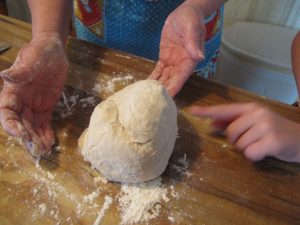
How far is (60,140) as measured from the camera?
831 mm

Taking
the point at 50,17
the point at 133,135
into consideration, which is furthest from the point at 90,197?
the point at 50,17

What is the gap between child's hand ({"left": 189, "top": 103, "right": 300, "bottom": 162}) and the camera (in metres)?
0.72

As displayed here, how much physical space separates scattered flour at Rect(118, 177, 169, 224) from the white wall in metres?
1.46

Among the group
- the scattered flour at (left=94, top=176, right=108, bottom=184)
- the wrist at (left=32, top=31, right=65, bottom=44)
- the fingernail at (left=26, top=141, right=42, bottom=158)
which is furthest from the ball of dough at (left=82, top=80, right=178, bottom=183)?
the wrist at (left=32, top=31, right=65, bottom=44)

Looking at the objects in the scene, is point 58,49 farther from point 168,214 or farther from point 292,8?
point 292,8

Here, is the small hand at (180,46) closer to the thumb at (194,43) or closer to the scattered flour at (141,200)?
the thumb at (194,43)

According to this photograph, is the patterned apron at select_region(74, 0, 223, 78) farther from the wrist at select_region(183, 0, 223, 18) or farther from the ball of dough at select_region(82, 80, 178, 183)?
the ball of dough at select_region(82, 80, 178, 183)

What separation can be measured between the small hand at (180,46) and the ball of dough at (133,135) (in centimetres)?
17

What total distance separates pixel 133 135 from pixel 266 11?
59.8 inches

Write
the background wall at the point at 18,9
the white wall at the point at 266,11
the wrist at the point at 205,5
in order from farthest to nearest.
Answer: the background wall at the point at 18,9, the white wall at the point at 266,11, the wrist at the point at 205,5

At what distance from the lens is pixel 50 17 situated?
97 cm

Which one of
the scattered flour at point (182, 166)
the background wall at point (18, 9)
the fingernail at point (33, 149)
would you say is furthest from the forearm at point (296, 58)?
the background wall at point (18, 9)

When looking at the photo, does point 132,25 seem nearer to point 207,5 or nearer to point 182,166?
point 207,5

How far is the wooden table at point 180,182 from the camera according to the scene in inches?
27.4
